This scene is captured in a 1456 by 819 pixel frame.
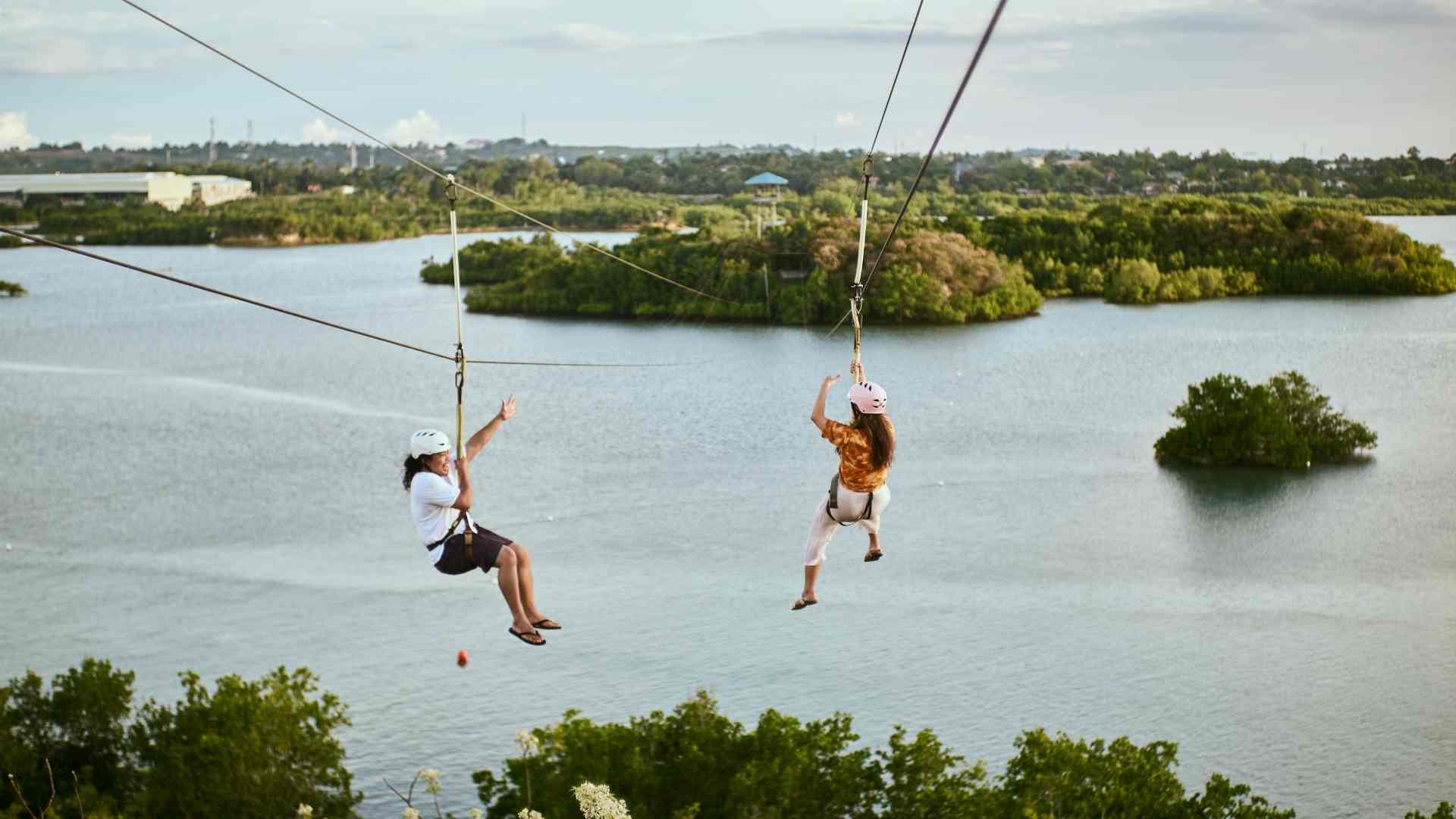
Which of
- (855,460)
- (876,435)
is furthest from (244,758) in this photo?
(876,435)

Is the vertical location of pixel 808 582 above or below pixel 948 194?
below

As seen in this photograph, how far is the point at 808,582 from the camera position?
1228cm

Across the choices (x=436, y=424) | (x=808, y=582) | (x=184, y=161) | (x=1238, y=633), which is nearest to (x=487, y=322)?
(x=436, y=424)

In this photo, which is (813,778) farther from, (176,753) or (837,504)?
(837,504)

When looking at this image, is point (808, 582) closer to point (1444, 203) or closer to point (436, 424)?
point (436, 424)

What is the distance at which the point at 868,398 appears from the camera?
1084 cm

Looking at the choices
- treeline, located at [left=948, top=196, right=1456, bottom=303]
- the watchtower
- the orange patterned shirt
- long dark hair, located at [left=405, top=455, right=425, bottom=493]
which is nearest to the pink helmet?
the orange patterned shirt

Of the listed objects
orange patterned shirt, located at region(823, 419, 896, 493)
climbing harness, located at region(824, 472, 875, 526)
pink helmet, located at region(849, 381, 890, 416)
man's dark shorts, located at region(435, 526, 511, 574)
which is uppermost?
pink helmet, located at region(849, 381, 890, 416)

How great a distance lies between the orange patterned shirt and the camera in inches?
436

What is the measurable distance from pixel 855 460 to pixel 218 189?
146599 mm

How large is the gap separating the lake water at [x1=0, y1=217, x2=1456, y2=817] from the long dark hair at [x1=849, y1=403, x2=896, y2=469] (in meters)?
19.9

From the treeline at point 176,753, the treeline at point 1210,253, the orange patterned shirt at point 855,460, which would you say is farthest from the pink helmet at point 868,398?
the treeline at point 1210,253

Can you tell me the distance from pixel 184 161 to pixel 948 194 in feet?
301

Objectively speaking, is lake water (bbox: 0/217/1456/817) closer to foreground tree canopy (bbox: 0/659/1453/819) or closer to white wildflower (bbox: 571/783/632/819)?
foreground tree canopy (bbox: 0/659/1453/819)
